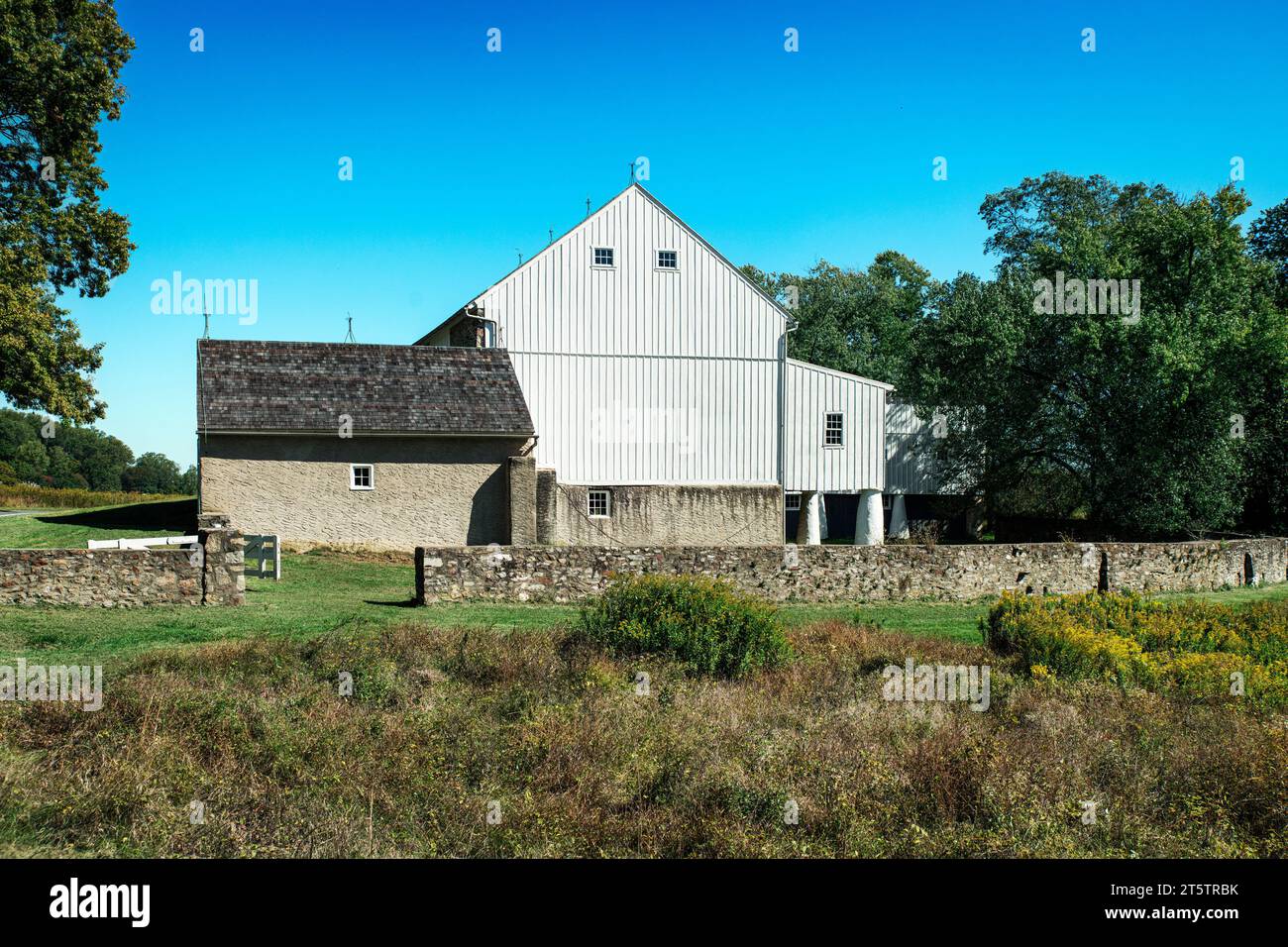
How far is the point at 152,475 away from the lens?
108 metres

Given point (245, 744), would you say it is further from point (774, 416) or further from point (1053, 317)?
point (1053, 317)

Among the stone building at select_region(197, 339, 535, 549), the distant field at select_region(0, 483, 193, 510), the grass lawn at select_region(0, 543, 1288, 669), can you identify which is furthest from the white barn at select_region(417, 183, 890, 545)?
the distant field at select_region(0, 483, 193, 510)

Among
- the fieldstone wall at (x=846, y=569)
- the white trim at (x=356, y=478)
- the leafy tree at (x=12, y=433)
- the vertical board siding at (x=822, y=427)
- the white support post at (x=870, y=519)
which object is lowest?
the fieldstone wall at (x=846, y=569)

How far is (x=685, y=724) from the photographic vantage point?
1092cm

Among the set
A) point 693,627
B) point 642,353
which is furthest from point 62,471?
point 693,627

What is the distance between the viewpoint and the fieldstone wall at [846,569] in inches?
750

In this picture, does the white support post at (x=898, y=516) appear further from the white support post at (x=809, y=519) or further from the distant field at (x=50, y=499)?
the distant field at (x=50, y=499)

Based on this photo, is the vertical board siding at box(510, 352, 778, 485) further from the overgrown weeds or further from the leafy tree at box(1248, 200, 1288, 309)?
the leafy tree at box(1248, 200, 1288, 309)

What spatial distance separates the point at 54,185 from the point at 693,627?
78.4ft

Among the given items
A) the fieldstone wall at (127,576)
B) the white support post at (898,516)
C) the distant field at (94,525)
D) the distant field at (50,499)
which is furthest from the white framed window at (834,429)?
the distant field at (50,499)

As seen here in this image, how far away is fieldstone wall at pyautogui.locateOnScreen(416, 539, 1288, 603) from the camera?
62.5 feet

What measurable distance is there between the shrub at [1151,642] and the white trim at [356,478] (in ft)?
52.1

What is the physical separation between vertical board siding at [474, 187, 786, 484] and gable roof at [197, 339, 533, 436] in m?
1.79

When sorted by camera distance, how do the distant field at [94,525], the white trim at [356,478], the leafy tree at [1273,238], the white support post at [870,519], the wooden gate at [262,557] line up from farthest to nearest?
the leafy tree at [1273,238], the white support post at [870,519], the white trim at [356,478], the distant field at [94,525], the wooden gate at [262,557]
